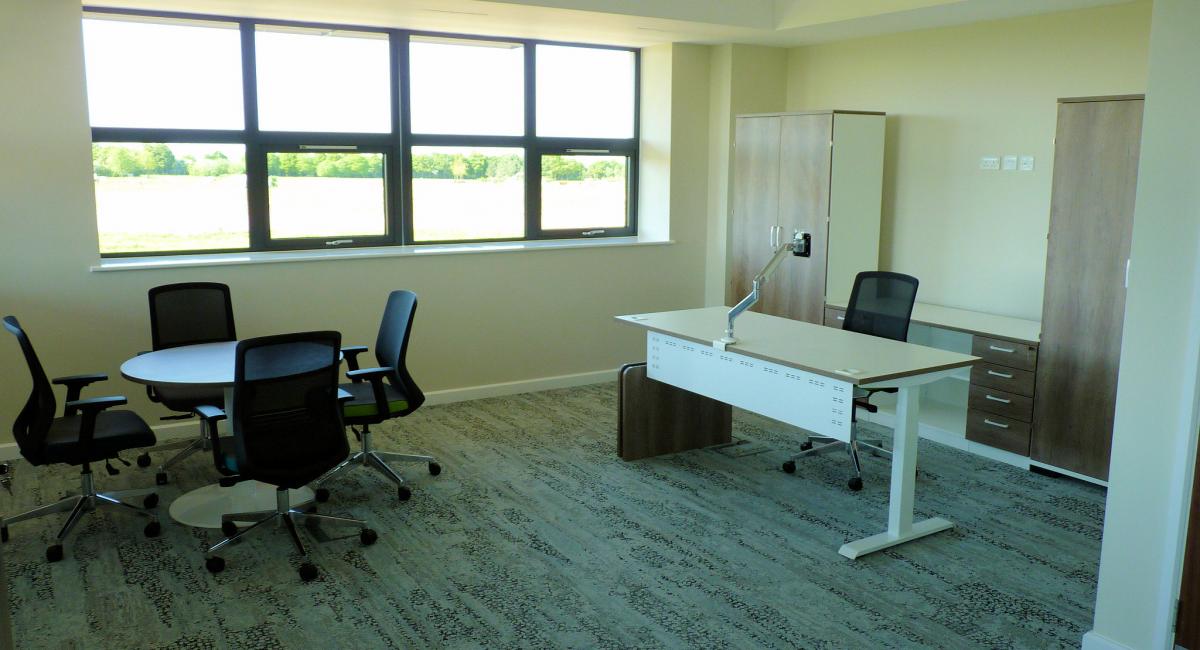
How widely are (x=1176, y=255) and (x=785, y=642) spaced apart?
183 cm

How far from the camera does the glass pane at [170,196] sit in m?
5.88

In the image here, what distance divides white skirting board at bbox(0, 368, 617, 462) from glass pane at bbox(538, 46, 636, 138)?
1.90 meters

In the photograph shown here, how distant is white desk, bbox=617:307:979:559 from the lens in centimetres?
416

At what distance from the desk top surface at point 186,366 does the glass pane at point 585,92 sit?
10.8 feet

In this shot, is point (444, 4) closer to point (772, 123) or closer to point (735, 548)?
point (772, 123)

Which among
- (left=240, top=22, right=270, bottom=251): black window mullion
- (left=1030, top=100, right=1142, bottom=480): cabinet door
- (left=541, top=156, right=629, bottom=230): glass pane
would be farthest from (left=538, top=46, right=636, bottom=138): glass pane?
(left=1030, top=100, right=1142, bottom=480): cabinet door

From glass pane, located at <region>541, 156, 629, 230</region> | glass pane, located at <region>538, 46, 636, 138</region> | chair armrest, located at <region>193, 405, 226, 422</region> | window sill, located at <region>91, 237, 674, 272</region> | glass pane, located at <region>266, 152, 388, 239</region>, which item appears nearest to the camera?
chair armrest, located at <region>193, 405, 226, 422</region>

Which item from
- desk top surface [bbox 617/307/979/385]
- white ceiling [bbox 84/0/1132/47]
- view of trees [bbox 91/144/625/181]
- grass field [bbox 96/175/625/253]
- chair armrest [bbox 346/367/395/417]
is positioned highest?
white ceiling [bbox 84/0/1132/47]

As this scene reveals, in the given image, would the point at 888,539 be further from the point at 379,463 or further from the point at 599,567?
the point at 379,463

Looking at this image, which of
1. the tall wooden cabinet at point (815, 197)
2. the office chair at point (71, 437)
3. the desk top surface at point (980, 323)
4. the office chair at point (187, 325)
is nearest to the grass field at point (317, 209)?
the office chair at point (187, 325)

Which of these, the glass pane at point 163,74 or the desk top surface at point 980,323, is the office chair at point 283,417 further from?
the desk top surface at point 980,323

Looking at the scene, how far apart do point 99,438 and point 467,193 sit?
3.50 m

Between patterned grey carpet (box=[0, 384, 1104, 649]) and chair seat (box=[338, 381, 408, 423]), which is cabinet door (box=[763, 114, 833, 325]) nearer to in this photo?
patterned grey carpet (box=[0, 384, 1104, 649])

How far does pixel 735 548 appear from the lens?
4.19 metres
